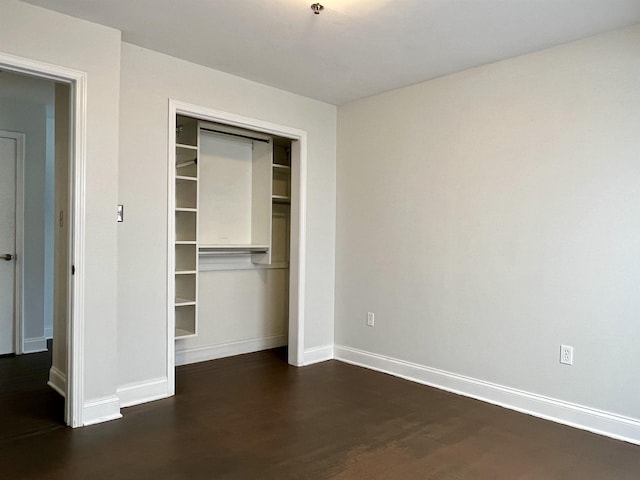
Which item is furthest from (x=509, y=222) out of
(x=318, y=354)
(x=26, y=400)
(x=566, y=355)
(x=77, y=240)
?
(x=26, y=400)

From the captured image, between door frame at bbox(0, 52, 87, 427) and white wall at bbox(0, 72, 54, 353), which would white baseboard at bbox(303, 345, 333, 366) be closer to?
door frame at bbox(0, 52, 87, 427)

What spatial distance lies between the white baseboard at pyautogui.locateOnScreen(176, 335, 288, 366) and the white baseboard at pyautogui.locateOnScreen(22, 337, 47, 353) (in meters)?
1.65

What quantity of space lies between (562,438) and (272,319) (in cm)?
299

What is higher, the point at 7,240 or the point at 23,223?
the point at 23,223

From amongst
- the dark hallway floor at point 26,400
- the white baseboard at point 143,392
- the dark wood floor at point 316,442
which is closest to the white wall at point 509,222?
the dark wood floor at point 316,442

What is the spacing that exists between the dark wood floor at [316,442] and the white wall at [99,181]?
415 mm

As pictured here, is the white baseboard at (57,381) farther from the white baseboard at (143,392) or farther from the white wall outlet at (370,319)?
the white wall outlet at (370,319)

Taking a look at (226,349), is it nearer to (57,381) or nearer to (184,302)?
(184,302)

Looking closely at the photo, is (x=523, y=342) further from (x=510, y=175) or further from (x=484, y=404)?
(x=510, y=175)

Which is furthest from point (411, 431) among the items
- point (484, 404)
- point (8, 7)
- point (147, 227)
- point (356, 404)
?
point (8, 7)

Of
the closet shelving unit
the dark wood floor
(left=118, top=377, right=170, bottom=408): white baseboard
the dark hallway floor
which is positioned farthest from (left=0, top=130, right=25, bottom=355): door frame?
(left=118, top=377, right=170, bottom=408): white baseboard

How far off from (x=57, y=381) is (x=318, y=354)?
7.31ft

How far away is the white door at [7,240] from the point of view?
461 cm

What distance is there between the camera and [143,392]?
3357mm
